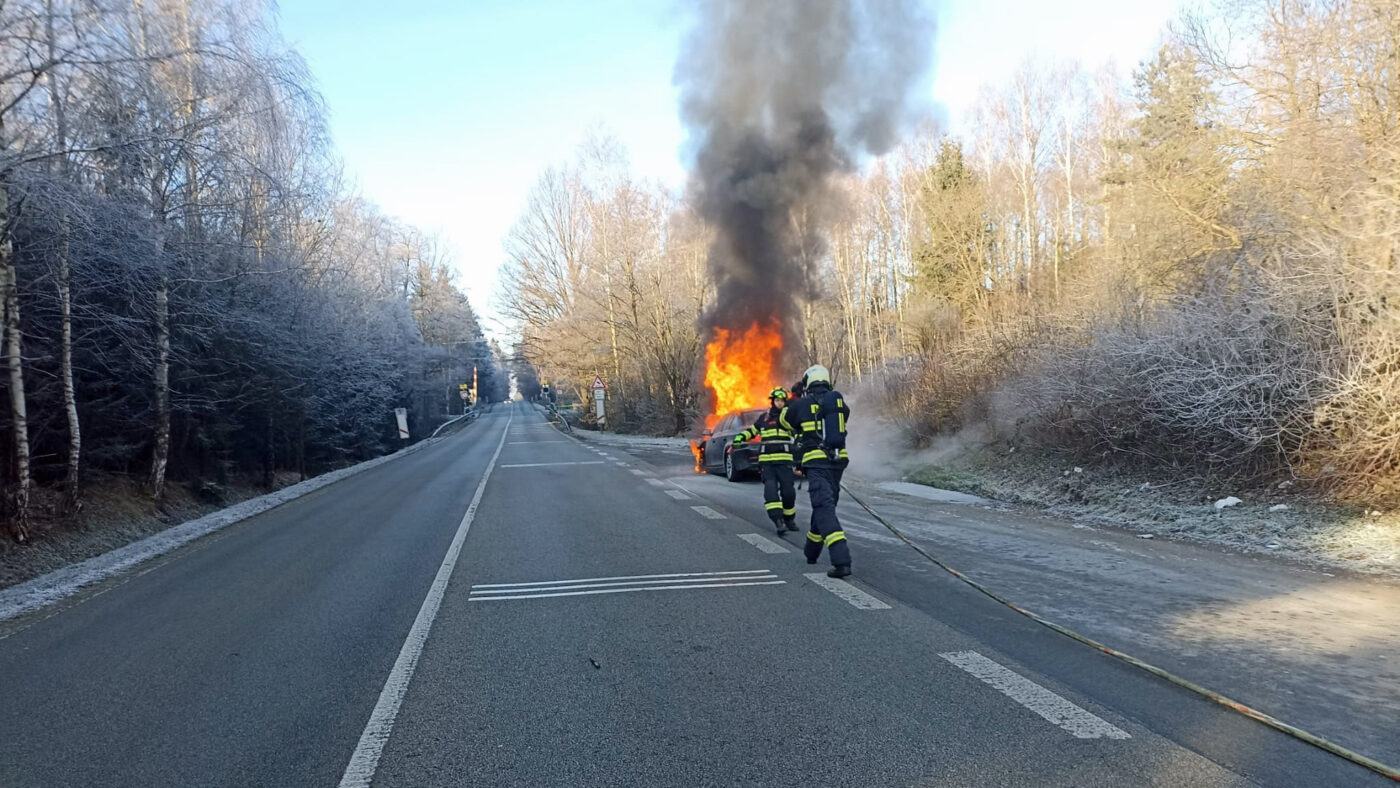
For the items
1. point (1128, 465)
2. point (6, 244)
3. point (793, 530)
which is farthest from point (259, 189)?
point (1128, 465)

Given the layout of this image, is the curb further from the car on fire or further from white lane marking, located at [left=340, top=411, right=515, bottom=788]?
the car on fire

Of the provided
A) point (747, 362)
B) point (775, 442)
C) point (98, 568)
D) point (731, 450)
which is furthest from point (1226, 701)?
point (747, 362)

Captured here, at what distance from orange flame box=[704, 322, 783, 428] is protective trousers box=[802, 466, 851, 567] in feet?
46.4

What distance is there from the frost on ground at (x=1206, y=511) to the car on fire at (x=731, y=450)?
346cm

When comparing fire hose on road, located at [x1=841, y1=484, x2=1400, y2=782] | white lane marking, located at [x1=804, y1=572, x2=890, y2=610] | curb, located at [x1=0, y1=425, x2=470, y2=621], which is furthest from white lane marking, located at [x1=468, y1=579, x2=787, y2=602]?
curb, located at [x1=0, y1=425, x2=470, y2=621]

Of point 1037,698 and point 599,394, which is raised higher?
point 599,394

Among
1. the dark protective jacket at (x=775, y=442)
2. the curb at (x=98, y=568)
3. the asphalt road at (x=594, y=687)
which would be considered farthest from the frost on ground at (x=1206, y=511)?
the curb at (x=98, y=568)

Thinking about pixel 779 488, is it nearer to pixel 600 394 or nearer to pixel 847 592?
pixel 847 592

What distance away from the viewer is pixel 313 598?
6.68 m

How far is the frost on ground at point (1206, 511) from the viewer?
7191 millimetres

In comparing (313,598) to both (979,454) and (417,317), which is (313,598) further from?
(417,317)

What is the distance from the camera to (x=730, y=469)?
15.7 meters

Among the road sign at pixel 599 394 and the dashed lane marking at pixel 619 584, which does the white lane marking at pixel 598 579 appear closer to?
the dashed lane marking at pixel 619 584

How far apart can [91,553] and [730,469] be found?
32.5 feet
